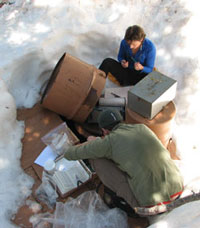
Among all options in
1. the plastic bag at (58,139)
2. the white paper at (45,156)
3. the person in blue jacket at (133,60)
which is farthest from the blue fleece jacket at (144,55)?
the white paper at (45,156)

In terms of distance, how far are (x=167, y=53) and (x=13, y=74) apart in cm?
203

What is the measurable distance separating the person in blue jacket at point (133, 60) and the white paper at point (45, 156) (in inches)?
50.7

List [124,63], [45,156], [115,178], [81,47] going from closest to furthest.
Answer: [115,178] → [45,156] → [124,63] → [81,47]

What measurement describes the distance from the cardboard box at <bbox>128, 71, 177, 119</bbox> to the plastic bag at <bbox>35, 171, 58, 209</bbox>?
39.6 inches

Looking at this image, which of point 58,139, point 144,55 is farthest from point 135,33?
point 58,139

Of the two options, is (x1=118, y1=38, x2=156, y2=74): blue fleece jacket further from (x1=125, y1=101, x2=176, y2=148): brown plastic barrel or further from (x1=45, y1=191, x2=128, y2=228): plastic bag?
(x1=45, y1=191, x2=128, y2=228): plastic bag

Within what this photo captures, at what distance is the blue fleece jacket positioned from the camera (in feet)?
9.79

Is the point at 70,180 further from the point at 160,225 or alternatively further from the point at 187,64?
the point at 187,64

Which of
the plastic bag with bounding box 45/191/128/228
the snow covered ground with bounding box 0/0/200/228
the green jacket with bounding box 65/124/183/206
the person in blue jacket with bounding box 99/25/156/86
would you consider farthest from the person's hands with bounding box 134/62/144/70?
the plastic bag with bounding box 45/191/128/228

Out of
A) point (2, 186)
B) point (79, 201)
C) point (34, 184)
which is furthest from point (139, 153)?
point (2, 186)

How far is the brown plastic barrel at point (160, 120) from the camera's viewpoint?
2381 mm

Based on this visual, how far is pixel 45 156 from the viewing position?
2.64m

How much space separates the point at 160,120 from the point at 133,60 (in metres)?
1.02

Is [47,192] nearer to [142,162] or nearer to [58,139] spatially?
[58,139]
